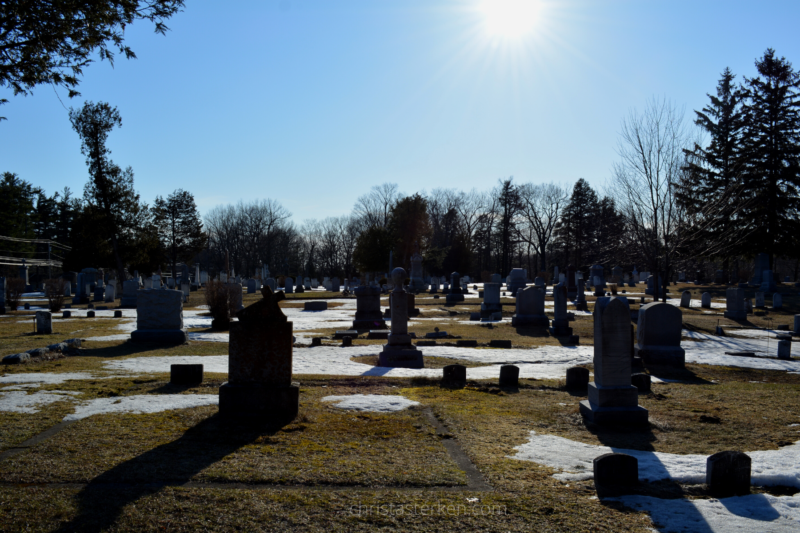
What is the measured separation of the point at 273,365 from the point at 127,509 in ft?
8.70

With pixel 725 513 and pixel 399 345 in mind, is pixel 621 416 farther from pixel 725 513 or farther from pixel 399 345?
pixel 399 345

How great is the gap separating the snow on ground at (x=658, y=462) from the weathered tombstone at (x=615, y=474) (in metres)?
0.32

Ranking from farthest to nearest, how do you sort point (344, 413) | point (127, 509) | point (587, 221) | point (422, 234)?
1. point (587, 221)
2. point (422, 234)
3. point (344, 413)
4. point (127, 509)

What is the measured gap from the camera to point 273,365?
20.5ft

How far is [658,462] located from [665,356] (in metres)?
7.87

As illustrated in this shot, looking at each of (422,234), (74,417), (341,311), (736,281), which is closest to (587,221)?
(422,234)

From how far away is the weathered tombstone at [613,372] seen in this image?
6570 millimetres

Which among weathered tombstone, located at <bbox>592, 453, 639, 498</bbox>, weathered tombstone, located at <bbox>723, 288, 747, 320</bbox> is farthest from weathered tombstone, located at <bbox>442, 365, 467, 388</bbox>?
weathered tombstone, located at <bbox>723, 288, 747, 320</bbox>

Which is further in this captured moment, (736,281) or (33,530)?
(736,281)

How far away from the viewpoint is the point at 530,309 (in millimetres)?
20797

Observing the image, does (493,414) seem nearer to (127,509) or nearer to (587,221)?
(127,509)

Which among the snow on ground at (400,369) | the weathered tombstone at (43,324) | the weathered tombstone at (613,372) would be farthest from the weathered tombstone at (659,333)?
the weathered tombstone at (43,324)

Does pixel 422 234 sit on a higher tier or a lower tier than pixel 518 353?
higher

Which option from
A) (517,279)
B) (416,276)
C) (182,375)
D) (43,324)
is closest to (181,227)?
(416,276)
